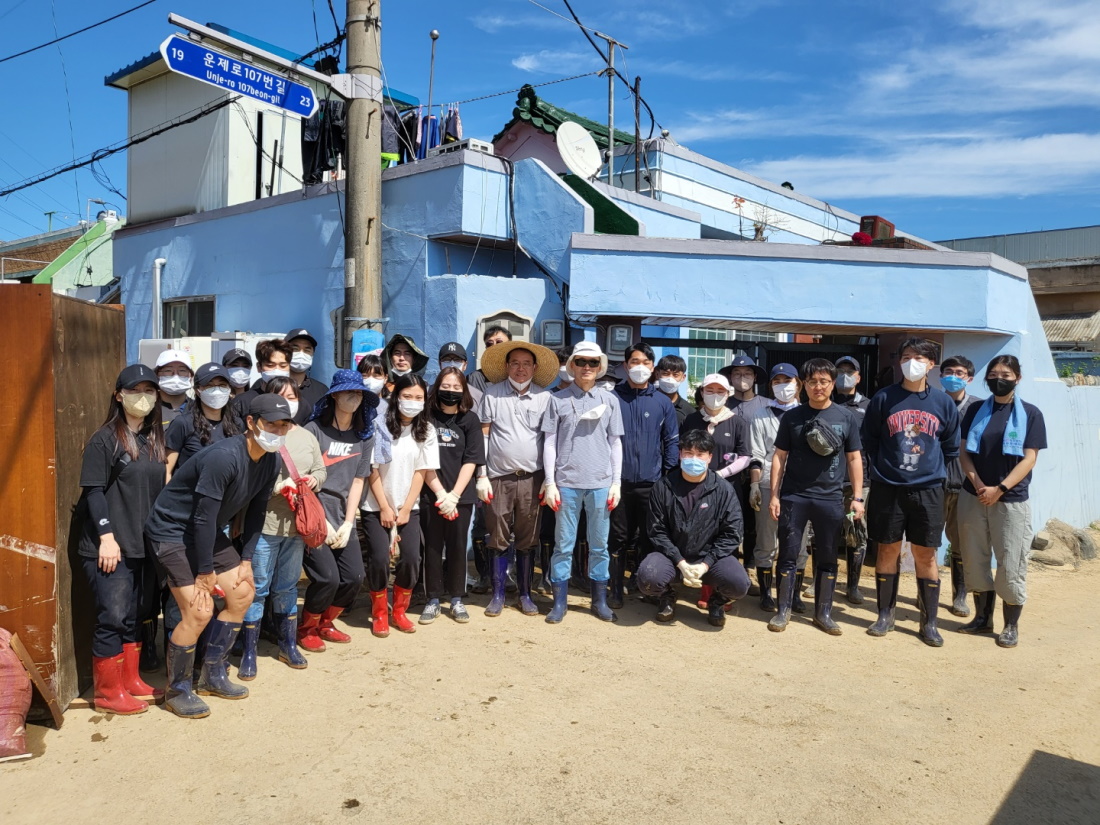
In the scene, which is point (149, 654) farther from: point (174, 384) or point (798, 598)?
point (798, 598)

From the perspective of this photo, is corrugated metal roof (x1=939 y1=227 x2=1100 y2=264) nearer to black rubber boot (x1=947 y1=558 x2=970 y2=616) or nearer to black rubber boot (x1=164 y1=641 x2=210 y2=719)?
black rubber boot (x1=947 y1=558 x2=970 y2=616)

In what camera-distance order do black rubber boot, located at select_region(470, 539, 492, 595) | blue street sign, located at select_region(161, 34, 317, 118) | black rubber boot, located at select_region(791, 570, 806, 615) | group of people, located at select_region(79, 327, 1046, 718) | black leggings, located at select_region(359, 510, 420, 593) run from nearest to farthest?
group of people, located at select_region(79, 327, 1046, 718), black leggings, located at select_region(359, 510, 420, 593), black rubber boot, located at select_region(791, 570, 806, 615), black rubber boot, located at select_region(470, 539, 492, 595), blue street sign, located at select_region(161, 34, 317, 118)

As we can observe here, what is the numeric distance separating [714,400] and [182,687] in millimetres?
4186

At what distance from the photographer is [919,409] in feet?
19.1

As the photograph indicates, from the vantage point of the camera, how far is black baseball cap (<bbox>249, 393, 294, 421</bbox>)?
4.12 meters

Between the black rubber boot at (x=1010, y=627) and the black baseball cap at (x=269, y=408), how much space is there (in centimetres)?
505

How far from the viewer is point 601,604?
6137 millimetres

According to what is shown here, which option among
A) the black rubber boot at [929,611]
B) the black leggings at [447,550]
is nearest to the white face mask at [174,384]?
the black leggings at [447,550]

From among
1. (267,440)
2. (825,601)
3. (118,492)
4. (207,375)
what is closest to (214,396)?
(207,375)

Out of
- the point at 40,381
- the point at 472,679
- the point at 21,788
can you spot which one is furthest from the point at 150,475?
the point at 472,679

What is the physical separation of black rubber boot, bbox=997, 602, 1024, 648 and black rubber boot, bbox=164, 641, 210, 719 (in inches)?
205

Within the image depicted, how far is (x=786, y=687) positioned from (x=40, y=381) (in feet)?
14.7

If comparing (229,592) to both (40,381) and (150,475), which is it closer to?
(150,475)

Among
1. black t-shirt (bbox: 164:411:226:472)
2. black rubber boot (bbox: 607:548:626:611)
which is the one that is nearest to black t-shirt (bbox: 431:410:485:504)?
black rubber boot (bbox: 607:548:626:611)
